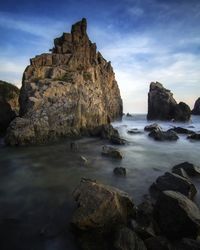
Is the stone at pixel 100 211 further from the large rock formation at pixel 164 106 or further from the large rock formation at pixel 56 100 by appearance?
the large rock formation at pixel 164 106

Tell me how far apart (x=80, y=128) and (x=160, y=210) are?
2763 cm

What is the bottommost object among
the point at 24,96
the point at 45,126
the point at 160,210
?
the point at 160,210

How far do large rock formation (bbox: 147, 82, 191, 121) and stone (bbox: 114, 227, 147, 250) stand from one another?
8636 centimetres

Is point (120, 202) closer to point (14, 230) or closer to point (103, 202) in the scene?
point (103, 202)

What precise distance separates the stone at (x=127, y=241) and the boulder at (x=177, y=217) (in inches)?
58.9

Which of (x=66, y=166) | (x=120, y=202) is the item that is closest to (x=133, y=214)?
(x=120, y=202)

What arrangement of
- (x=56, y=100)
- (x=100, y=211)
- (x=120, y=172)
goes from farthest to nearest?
1. (x=56, y=100)
2. (x=120, y=172)
3. (x=100, y=211)

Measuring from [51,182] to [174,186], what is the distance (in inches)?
268

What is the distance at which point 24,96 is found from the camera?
3219 centimetres

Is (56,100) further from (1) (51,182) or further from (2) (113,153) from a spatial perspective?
(1) (51,182)

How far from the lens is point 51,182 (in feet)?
43.3

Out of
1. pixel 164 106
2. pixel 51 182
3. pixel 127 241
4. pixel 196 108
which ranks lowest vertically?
pixel 51 182

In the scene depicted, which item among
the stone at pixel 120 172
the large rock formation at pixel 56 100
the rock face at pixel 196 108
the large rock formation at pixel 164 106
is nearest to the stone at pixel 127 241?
the stone at pixel 120 172

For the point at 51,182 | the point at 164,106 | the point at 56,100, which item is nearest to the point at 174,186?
the point at 51,182
